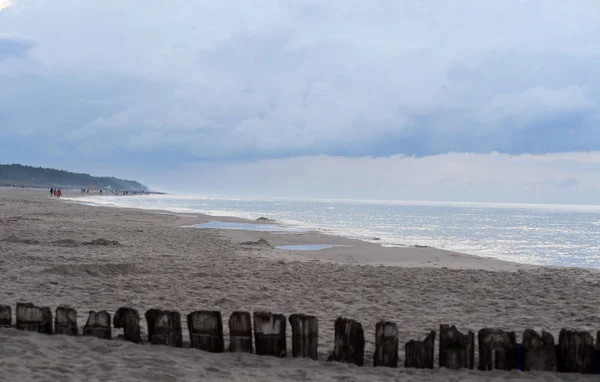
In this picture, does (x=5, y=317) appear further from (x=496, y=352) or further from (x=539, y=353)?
(x=539, y=353)

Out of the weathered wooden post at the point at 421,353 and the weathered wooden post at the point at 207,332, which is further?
the weathered wooden post at the point at 207,332

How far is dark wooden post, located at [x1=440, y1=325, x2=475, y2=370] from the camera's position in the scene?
20.5 ft

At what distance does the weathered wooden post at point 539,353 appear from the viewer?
20.3ft

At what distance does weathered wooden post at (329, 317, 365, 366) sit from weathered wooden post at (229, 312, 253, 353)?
3.39ft

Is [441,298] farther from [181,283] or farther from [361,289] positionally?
[181,283]

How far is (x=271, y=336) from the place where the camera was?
6.42 m

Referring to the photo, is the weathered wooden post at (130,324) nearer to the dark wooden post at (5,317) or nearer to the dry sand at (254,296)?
the dry sand at (254,296)

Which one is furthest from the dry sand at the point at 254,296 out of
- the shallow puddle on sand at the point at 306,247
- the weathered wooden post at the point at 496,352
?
the shallow puddle on sand at the point at 306,247

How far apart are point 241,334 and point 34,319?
8.66ft

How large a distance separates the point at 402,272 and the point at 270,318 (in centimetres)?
874

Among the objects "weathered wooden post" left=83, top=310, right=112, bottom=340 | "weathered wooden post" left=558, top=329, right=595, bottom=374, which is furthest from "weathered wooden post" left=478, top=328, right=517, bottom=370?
"weathered wooden post" left=83, top=310, right=112, bottom=340

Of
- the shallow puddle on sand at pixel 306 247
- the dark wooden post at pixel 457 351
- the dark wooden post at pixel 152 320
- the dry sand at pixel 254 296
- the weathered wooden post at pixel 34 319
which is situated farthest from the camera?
the shallow puddle on sand at pixel 306 247

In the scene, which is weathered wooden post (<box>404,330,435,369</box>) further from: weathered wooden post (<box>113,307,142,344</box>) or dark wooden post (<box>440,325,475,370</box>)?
weathered wooden post (<box>113,307,142,344</box>)

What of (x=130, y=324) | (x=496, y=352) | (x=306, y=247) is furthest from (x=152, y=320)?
(x=306, y=247)
